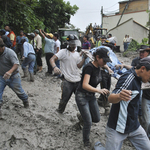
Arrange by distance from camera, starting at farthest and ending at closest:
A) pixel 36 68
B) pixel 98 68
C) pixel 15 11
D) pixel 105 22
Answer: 1. pixel 105 22
2. pixel 15 11
3. pixel 36 68
4. pixel 98 68

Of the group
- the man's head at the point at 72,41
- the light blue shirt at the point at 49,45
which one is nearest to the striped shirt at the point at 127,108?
the man's head at the point at 72,41

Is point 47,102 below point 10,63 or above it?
below

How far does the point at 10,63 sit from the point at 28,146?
1775 mm

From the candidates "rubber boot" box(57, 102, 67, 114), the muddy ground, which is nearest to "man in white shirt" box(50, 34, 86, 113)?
"rubber boot" box(57, 102, 67, 114)

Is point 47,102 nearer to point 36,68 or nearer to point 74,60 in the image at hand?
point 74,60

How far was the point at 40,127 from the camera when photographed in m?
3.70

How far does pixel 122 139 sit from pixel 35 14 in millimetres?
16313

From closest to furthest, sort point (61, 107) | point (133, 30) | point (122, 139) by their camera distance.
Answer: point (122, 139), point (61, 107), point (133, 30)

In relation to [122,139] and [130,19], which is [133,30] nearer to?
[130,19]

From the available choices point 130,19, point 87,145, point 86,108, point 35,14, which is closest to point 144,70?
point 86,108

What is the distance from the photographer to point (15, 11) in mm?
9789

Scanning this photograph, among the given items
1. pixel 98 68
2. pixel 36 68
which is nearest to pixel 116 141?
pixel 98 68

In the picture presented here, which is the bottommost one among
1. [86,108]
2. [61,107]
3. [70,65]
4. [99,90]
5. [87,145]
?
[87,145]

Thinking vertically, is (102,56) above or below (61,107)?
above
